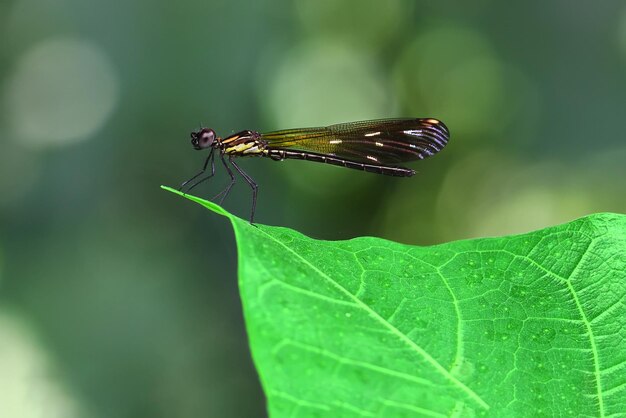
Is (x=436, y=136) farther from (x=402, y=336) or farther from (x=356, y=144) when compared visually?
(x=402, y=336)

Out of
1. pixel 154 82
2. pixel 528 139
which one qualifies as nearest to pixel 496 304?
pixel 154 82

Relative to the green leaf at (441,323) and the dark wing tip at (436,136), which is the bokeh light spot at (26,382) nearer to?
the dark wing tip at (436,136)

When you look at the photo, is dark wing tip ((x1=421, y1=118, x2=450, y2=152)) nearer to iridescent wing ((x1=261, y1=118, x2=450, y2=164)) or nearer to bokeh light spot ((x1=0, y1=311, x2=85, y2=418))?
iridescent wing ((x1=261, y1=118, x2=450, y2=164))

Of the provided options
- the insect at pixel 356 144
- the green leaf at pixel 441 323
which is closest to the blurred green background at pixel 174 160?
the insect at pixel 356 144

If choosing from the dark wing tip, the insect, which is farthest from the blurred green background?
the dark wing tip

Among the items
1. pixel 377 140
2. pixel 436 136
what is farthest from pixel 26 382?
pixel 436 136

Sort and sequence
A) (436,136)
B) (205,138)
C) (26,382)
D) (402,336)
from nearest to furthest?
(402,336)
(205,138)
(436,136)
(26,382)

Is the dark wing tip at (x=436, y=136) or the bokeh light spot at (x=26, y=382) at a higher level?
the dark wing tip at (x=436, y=136)
